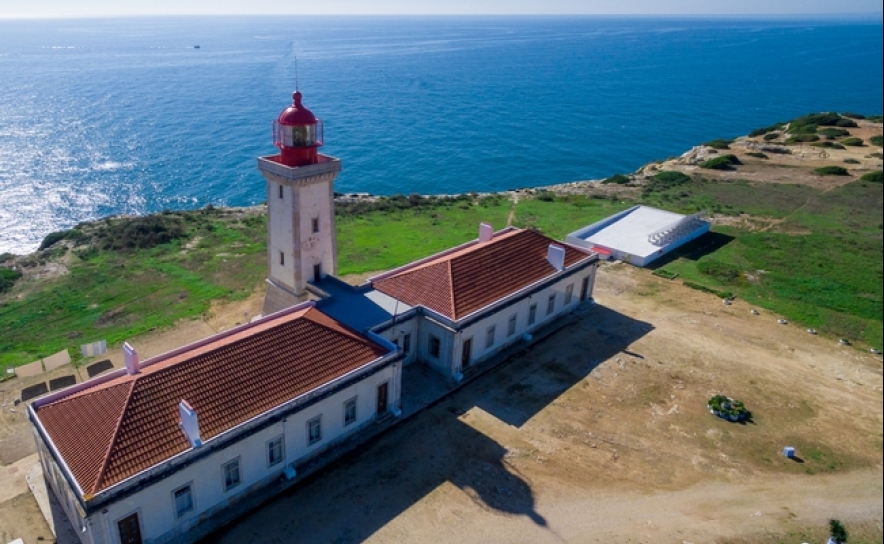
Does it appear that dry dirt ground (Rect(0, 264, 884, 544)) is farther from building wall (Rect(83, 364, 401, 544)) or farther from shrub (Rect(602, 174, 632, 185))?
shrub (Rect(602, 174, 632, 185))

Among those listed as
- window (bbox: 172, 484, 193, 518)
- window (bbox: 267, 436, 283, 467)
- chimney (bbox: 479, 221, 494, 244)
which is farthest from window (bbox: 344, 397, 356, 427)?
chimney (bbox: 479, 221, 494, 244)

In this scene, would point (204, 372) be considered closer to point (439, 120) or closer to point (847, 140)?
point (847, 140)

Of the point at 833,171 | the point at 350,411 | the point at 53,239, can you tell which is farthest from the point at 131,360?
the point at 833,171

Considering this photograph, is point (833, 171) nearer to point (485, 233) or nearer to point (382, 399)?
point (485, 233)

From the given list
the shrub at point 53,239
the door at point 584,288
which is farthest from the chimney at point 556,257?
the shrub at point 53,239

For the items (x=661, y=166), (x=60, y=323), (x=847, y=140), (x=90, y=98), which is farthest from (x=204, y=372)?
(x=90, y=98)

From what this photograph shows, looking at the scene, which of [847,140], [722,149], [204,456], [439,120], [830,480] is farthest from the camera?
[439,120]
